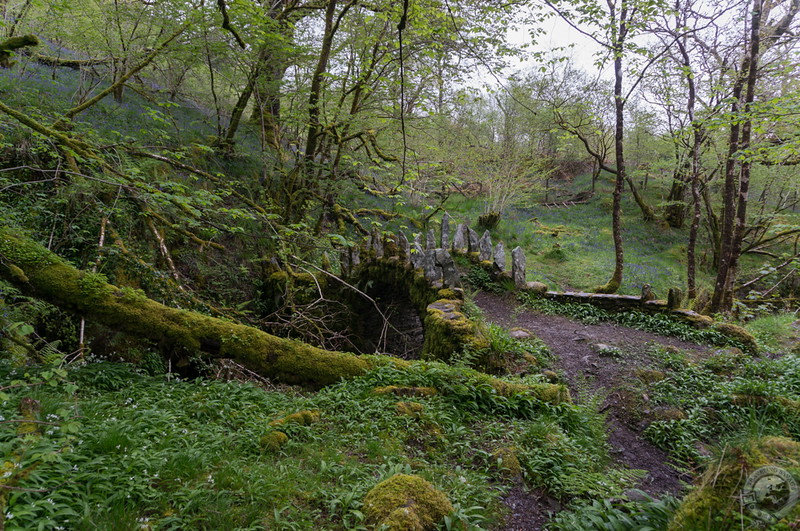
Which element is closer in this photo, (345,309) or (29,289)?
(29,289)

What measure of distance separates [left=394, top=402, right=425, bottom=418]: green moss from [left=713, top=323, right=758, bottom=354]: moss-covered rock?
244 inches

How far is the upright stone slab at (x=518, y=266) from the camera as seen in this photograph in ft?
29.5

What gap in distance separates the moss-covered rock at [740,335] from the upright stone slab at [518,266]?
378 centimetres

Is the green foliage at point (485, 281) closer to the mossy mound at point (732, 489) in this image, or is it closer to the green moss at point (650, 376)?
the green moss at point (650, 376)

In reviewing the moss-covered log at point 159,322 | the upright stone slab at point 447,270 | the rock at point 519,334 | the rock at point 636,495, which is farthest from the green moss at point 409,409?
the rock at point 519,334

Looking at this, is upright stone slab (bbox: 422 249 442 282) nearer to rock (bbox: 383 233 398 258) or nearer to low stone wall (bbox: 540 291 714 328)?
rock (bbox: 383 233 398 258)

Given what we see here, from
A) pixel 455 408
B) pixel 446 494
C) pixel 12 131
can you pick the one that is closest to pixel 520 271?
pixel 455 408

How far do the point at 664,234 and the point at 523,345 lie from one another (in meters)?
17.9

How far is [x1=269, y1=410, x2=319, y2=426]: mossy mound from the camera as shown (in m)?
3.33

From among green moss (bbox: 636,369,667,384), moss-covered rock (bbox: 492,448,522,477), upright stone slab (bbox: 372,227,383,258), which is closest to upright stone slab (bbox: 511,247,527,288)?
upright stone slab (bbox: 372,227,383,258)

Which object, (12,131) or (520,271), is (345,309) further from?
(12,131)

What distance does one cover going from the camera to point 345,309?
7734 mm

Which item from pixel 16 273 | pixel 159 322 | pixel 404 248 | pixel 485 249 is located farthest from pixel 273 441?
pixel 485 249
